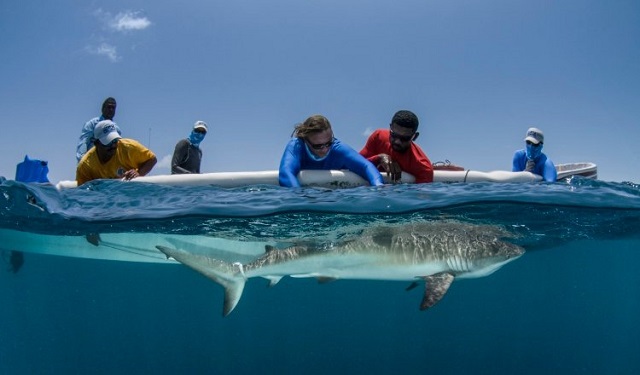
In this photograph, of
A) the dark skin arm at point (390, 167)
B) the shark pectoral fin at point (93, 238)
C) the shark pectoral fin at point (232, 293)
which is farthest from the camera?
the shark pectoral fin at point (93, 238)

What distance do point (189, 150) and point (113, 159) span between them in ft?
7.76

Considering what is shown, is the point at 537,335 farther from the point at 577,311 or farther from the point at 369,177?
the point at 369,177

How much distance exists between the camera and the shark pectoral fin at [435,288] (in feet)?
17.7

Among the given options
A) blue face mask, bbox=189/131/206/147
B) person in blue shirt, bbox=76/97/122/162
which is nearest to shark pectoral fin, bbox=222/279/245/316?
blue face mask, bbox=189/131/206/147

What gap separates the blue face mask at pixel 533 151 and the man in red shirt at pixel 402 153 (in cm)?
283

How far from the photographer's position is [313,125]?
6727 millimetres

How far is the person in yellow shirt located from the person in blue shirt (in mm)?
1835

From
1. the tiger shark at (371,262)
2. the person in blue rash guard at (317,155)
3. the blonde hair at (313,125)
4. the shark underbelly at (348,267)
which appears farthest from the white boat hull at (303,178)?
the shark underbelly at (348,267)

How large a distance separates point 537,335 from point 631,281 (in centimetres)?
1650

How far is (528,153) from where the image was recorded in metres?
9.00

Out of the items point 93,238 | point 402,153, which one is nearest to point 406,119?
point 402,153

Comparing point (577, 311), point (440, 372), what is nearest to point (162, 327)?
point (440, 372)

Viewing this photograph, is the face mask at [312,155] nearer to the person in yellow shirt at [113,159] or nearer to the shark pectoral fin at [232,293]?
the shark pectoral fin at [232,293]

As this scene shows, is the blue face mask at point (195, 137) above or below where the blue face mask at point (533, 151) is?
above
